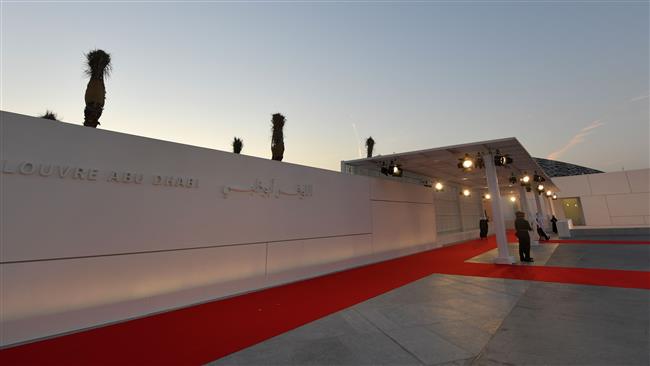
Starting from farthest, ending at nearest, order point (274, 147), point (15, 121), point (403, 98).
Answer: point (403, 98) → point (274, 147) → point (15, 121)

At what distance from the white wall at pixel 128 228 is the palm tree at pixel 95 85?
2.23m

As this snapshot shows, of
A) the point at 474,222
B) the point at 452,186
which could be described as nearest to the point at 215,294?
the point at 452,186

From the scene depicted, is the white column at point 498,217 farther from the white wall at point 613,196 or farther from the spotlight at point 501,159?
the white wall at point 613,196

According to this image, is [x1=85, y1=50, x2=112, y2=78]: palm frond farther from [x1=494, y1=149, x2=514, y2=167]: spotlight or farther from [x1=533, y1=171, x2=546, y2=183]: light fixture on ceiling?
[x1=533, y1=171, x2=546, y2=183]: light fixture on ceiling

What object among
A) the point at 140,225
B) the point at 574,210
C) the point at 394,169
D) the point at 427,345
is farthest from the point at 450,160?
the point at 574,210

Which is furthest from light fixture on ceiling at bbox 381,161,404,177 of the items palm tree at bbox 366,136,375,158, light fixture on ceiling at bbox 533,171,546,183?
light fixture on ceiling at bbox 533,171,546,183

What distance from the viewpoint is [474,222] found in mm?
21016

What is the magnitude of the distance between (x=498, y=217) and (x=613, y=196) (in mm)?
22942

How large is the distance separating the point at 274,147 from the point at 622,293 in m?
10.3

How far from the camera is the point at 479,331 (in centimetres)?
334

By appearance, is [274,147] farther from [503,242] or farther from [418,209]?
[503,242]

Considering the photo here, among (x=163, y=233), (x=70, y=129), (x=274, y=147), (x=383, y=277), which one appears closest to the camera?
(x=70, y=129)

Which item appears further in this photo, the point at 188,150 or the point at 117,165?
the point at 188,150

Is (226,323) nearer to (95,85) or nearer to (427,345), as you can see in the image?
(427,345)
